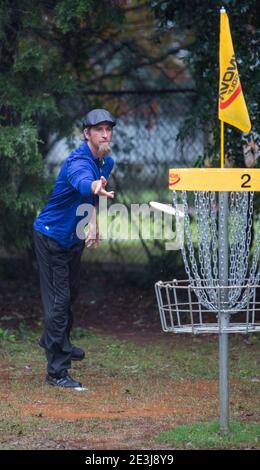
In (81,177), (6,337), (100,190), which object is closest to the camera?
(100,190)

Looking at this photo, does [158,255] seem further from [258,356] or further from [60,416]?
[60,416]

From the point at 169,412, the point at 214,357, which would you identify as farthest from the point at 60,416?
the point at 214,357

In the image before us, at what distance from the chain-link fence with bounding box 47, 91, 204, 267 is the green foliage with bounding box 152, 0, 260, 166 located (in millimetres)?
1664

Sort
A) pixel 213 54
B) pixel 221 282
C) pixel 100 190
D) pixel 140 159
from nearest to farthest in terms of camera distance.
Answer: pixel 221 282 < pixel 100 190 < pixel 213 54 < pixel 140 159

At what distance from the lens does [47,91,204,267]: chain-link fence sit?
39.2ft


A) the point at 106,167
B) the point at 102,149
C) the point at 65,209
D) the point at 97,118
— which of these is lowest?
the point at 65,209

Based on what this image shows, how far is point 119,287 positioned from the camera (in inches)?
475

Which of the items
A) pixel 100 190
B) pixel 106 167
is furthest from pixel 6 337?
pixel 100 190

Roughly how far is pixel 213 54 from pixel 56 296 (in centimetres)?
365

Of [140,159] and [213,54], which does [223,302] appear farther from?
[140,159]

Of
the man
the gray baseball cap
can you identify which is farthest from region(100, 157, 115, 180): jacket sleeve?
the gray baseball cap

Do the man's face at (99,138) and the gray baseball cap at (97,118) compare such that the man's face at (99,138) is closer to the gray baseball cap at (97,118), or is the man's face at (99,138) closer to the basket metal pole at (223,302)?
the gray baseball cap at (97,118)

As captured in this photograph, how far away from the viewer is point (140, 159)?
1240 cm

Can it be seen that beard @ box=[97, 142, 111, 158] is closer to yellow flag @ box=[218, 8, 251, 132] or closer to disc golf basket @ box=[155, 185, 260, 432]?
disc golf basket @ box=[155, 185, 260, 432]
